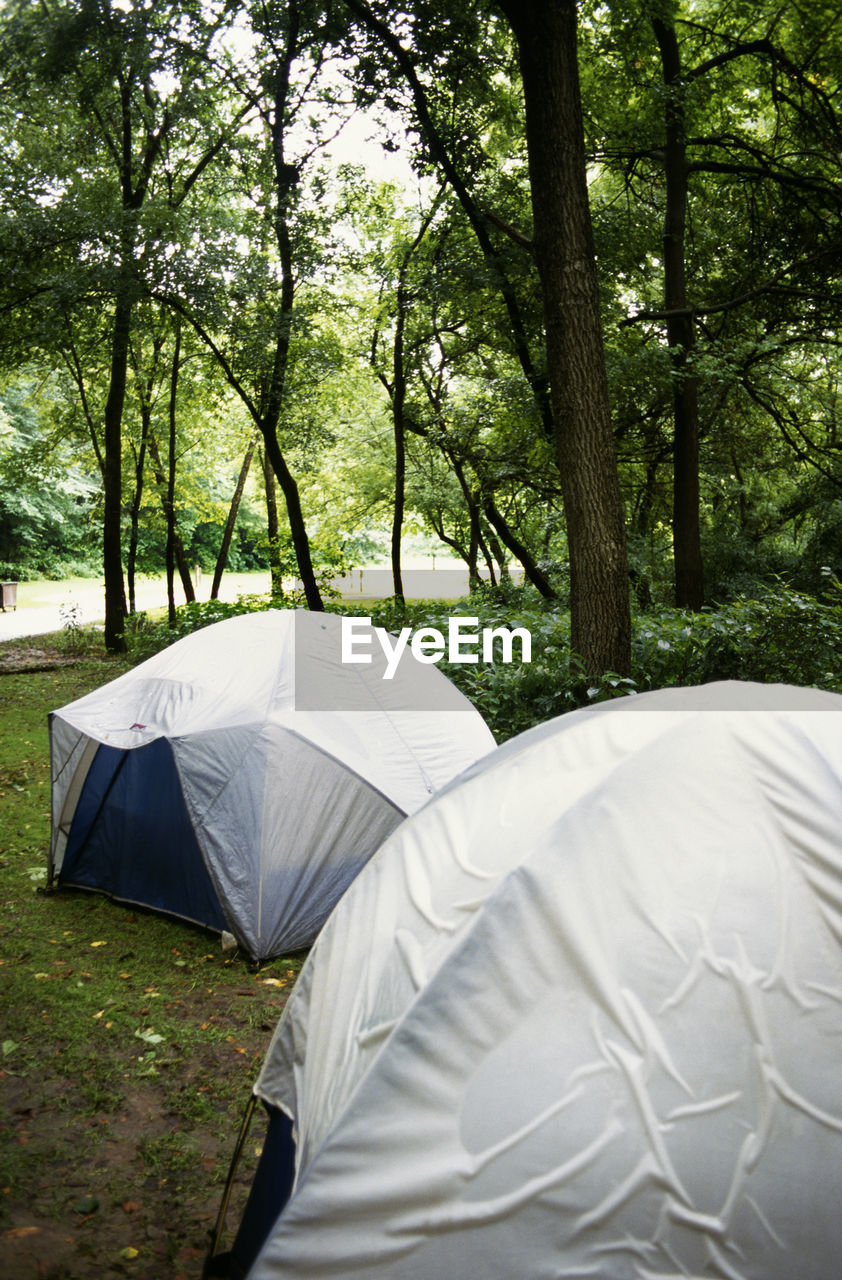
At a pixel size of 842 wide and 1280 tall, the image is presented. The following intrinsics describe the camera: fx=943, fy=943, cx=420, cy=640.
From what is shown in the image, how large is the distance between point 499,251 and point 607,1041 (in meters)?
10.5

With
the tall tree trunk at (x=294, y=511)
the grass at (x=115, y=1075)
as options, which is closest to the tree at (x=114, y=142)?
the tall tree trunk at (x=294, y=511)

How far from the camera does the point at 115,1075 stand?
465 cm

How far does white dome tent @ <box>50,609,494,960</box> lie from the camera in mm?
5949

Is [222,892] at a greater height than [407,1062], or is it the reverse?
[407,1062]

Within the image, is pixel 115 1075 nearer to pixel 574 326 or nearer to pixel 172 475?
pixel 574 326

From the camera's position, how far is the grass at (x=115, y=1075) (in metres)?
3.52

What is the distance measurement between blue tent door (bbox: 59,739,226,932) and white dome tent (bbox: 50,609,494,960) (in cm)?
1

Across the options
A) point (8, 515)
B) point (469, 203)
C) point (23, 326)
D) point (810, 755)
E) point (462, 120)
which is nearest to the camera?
point (810, 755)

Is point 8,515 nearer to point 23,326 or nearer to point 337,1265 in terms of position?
point 23,326

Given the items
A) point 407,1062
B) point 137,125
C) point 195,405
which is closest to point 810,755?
point 407,1062

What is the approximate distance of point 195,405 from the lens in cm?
2148

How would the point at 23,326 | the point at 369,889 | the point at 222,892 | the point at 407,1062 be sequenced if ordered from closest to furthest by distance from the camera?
the point at 407,1062, the point at 369,889, the point at 222,892, the point at 23,326

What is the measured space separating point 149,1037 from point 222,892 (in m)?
1.08

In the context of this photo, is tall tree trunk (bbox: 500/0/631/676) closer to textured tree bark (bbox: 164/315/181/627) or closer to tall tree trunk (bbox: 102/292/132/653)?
tall tree trunk (bbox: 102/292/132/653)
